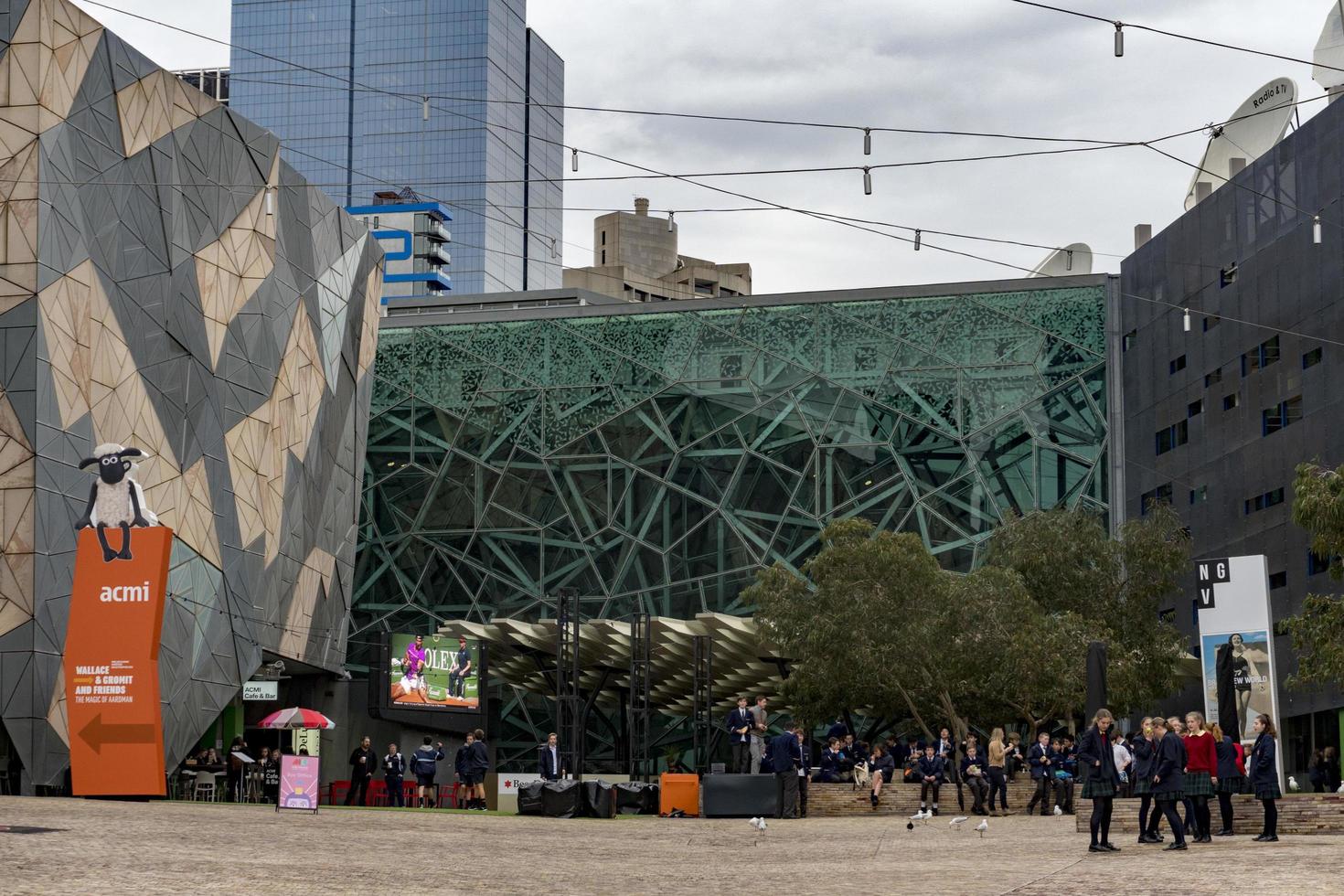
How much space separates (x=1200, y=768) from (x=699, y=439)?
40.3m

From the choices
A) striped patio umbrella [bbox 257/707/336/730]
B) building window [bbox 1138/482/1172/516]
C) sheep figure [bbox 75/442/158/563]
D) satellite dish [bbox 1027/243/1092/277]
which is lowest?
striped patio umbrella [bbox 257/707/336/730]

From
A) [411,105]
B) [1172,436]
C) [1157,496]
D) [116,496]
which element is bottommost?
[116,496]

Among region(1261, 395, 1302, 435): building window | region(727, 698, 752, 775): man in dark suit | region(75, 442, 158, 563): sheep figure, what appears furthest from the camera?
region(1261, 395, 1302, 435): building window

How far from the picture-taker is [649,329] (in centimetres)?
6200

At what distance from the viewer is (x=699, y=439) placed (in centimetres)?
6059

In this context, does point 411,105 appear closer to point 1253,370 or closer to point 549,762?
point 1253,370

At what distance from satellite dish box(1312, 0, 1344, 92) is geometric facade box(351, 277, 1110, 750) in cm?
1384

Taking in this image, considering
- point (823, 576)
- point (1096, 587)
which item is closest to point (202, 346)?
point (823, 576)

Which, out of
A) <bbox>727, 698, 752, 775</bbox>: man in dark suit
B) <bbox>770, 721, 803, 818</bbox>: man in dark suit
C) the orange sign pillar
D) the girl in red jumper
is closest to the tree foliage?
<bbox>727, 698, 752, 775</bbox>: man in dark suit

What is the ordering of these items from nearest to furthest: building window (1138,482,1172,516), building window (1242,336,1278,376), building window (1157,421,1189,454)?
1. building window (1242,336,1278,376)
2. building window (1157,421,1189,454)
3. building window (1138,482,1172,516)

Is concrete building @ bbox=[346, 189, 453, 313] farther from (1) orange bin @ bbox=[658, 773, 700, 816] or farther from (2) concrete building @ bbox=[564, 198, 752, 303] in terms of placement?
(1) orange bin @ bbox=[658, 773, 700, 816]

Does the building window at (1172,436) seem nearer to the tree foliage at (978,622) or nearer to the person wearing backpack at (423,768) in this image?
the tree foliage at (978,622)

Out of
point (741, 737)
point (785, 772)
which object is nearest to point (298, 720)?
point (741, 737)

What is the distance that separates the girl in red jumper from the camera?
20.6 meters
